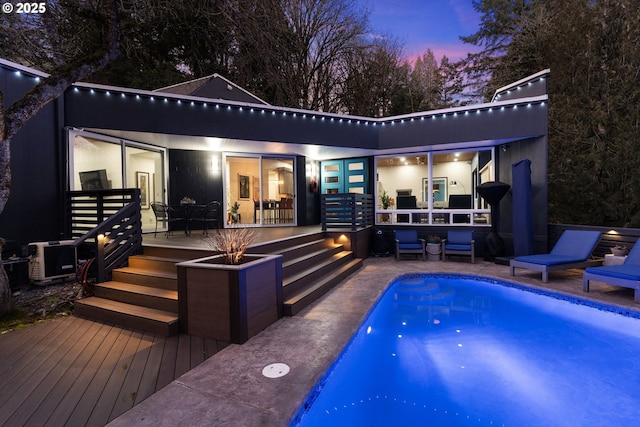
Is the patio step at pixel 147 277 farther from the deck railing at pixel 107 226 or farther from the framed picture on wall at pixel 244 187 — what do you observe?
the framed picture on wall at pixel 244 187

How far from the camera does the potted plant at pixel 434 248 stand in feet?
26.6

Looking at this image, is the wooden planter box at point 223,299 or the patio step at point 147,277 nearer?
the wooden planter box at point 223,299

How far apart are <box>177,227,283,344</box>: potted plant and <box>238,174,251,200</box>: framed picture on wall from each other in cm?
707

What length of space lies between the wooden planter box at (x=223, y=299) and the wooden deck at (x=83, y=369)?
179 mm

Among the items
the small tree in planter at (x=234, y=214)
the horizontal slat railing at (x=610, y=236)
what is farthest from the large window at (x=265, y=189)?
the horizontal slat railing at (x=610, y=236)

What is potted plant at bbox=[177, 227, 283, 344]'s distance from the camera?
10.5 ft

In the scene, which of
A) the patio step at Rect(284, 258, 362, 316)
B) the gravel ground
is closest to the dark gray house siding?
the gravel ground

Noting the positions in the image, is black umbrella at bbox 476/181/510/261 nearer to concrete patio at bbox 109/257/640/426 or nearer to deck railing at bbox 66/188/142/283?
concrete patio at bbox 109/257/640/426

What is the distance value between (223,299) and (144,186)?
235 inches

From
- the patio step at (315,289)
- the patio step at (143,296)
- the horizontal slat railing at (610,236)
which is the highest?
the horizontal slat railing at (610,236)

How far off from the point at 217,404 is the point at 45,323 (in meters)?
3.16

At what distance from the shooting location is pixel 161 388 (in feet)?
8.04

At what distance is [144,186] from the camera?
25.9 feet

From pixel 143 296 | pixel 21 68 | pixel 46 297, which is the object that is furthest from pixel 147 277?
pixel 21 68
